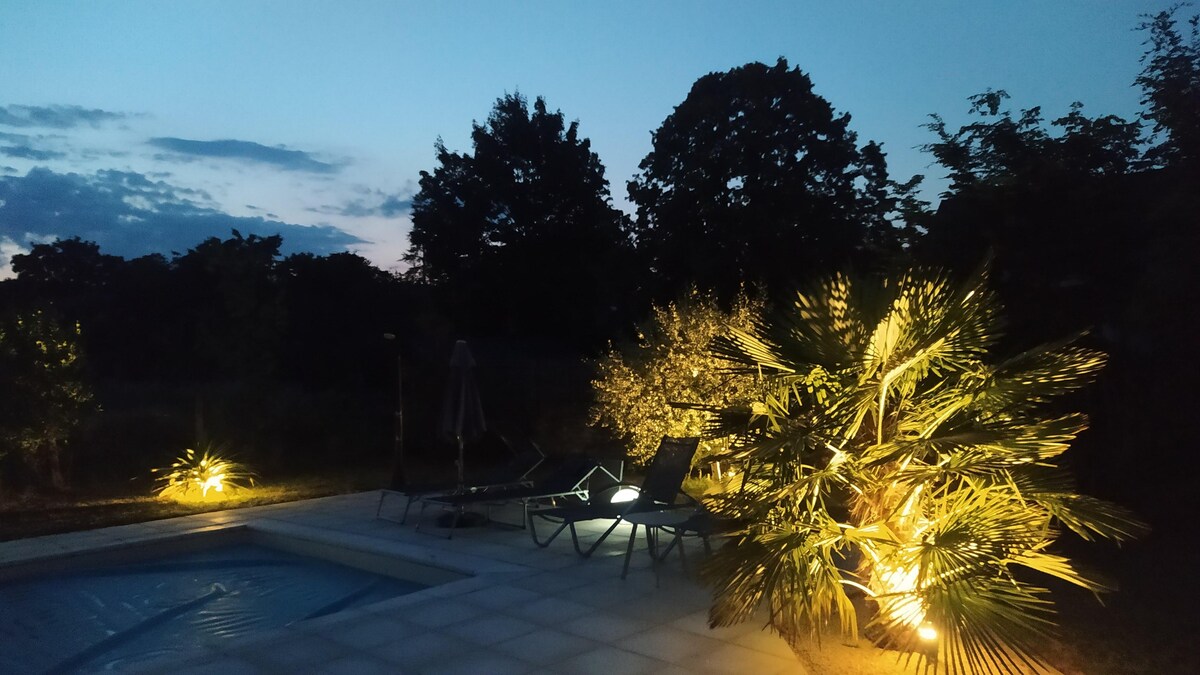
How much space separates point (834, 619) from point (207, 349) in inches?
507

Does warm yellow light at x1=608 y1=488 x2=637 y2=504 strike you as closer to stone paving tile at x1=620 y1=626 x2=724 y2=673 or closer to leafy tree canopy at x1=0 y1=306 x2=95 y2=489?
stone paving tile at x1=620 y1=626 x2=724 y2=673

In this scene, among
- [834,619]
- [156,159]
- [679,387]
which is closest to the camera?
[834,619]

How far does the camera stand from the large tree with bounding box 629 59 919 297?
18812 millimetres

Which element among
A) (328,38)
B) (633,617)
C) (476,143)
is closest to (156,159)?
(476,143)

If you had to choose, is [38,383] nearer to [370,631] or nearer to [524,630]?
[370,631]

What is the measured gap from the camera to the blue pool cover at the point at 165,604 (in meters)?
5.32

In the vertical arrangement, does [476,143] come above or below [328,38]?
above

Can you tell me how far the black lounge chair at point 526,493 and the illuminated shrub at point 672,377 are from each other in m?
1.38

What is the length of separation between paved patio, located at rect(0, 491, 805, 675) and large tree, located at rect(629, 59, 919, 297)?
12646 mm

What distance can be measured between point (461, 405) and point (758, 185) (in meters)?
12.6

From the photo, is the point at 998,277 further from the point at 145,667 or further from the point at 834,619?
the point at 145,667

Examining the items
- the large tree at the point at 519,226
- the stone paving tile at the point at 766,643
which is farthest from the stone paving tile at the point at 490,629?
the large tree at the point at 519,226

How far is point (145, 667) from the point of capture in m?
4.39

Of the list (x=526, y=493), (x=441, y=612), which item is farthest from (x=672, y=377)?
(x=441, y=612)
